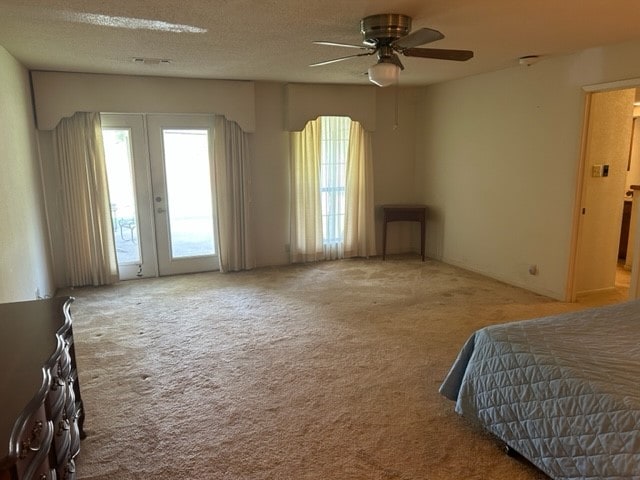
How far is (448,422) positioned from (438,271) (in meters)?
3.37

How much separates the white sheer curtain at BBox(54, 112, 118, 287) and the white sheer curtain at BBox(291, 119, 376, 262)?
2.29m

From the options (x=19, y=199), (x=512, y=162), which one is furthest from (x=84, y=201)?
(x=512, y=162)

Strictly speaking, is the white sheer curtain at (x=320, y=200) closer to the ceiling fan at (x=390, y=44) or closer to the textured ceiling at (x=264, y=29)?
the textured ceiling at (x=264, y=29)

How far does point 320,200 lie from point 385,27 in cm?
343

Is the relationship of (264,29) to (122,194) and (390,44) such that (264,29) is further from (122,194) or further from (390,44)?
(122,194)

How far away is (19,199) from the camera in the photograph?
3.85 meters

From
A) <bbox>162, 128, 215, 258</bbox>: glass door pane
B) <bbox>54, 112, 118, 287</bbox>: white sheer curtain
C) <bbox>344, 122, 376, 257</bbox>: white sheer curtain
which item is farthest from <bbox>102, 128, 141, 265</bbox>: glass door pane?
<bbox>344, 122, 376, 257</bbox>: white sheer curtain

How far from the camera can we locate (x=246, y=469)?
2.21m

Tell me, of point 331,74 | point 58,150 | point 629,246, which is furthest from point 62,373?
point 629,246

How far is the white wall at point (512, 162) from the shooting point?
14.4 feet

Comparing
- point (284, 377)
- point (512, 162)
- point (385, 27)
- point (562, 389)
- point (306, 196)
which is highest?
point (385, 27)

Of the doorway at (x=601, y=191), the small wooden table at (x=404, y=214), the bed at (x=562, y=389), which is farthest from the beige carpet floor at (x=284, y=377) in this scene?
the small wooden table at (x=404, y=214)

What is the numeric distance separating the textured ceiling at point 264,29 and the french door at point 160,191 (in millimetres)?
885

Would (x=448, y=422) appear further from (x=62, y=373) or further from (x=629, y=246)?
(x=629, y=246)
